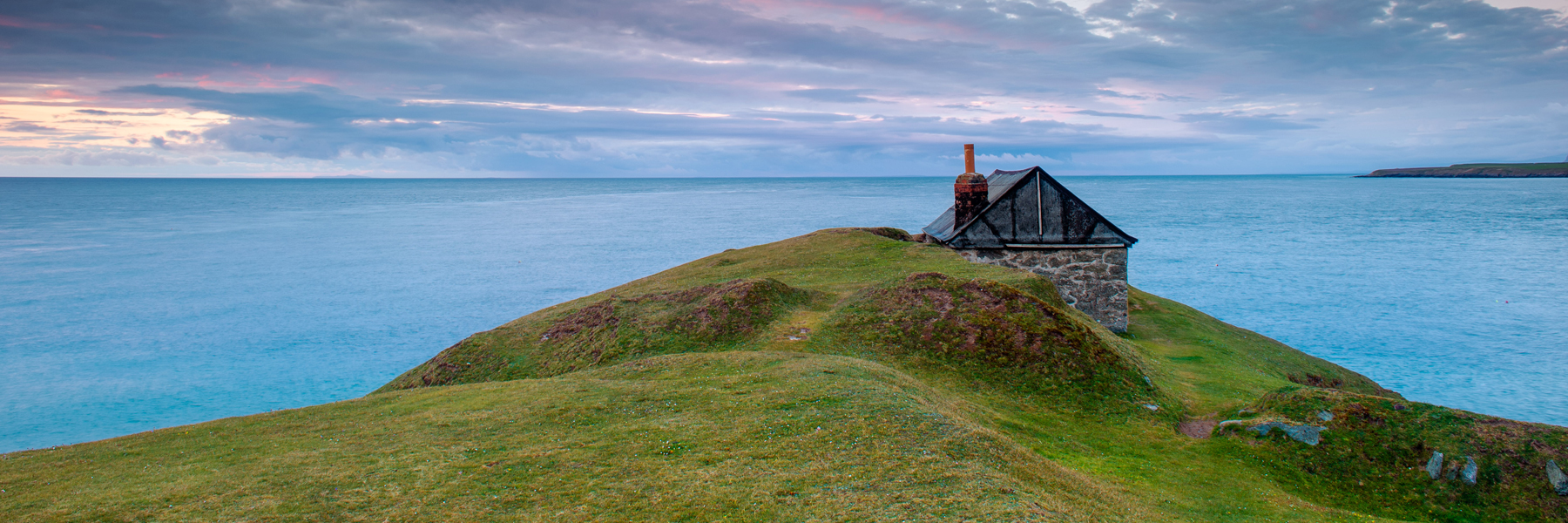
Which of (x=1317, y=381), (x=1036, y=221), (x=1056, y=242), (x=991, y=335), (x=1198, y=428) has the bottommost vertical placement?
(x=1317, y=381)

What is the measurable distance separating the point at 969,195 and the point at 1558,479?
2456 cm

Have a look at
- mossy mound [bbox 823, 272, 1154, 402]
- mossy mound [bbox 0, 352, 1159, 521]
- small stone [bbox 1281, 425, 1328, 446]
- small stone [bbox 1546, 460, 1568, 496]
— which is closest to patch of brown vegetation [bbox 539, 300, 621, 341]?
mossy mound [bbox 823, 272, 1154, 402]

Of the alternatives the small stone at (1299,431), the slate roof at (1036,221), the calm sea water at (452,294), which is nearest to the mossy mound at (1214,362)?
the small stone at (1299,431)

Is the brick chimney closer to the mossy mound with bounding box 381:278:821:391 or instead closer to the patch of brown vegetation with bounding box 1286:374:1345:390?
the mossy mound with bounding box 381:278:821:391

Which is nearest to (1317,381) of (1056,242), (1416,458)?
(1056,242)

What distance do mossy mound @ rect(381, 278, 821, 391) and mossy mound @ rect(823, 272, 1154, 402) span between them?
2832 mm

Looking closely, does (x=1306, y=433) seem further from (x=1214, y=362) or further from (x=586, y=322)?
(x=586, y=322)

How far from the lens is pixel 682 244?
10525 centimetres

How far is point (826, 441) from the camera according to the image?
12859mm

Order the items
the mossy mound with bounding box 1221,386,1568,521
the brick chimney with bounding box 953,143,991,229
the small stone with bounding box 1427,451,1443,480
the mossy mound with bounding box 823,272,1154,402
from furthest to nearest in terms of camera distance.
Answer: the brick chimney with bounding box 953,143,991,229
the mossy mound with bounding box 823,272,1154,402
the small stone with bounding box 1427,451,1443,480
the mossy mound with bounding box 1221,386,1568,521

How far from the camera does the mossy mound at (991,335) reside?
66.4 feet

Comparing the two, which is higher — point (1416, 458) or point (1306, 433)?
point (1306, 433)

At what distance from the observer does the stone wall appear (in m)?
34.6

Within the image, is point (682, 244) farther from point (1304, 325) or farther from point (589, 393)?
point (589, 393)
